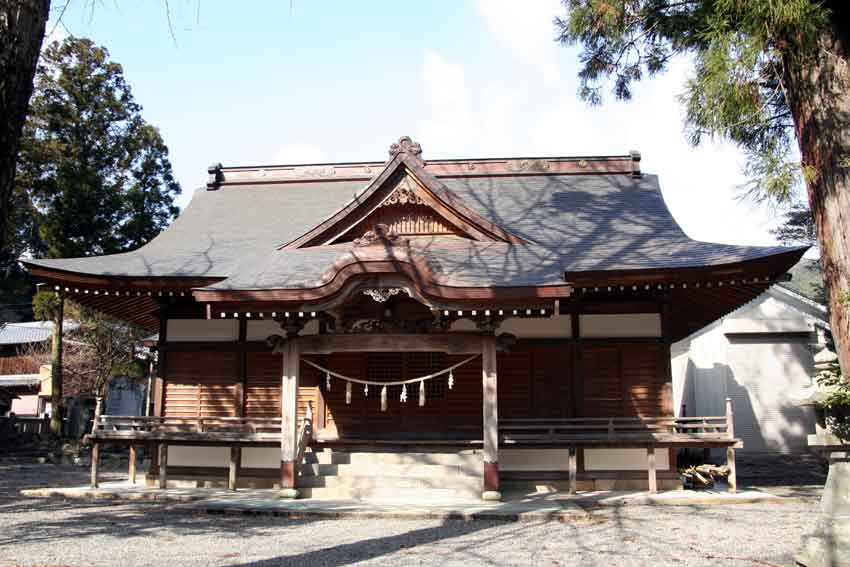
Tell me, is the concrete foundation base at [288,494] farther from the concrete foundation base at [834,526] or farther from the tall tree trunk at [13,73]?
the tall tree trunk at [13,73]

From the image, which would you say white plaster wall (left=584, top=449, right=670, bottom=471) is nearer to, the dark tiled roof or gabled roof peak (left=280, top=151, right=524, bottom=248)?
the dark tiled roof

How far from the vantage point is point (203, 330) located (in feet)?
47.1

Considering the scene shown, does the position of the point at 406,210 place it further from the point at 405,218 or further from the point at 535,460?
the point at 535,460

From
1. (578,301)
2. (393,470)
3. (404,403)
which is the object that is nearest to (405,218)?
(404,403)

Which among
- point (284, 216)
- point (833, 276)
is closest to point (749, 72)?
point (833, 276)

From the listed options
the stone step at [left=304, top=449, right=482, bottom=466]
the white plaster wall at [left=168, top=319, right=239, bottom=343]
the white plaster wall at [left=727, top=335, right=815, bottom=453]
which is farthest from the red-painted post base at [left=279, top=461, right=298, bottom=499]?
the white plaster wall at [left=727, top=335, right=815, bottom=453]

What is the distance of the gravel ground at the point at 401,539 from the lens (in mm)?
7336

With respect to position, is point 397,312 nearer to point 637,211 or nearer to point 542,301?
point 542,301

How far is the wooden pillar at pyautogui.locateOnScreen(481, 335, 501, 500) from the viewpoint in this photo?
11.2 metres

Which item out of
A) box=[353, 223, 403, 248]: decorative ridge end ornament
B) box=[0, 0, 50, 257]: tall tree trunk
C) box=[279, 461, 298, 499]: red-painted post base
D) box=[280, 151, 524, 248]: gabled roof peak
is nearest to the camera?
box=[0, 0, 50, 257]: tall tree trunk

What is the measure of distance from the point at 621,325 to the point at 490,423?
3547mm

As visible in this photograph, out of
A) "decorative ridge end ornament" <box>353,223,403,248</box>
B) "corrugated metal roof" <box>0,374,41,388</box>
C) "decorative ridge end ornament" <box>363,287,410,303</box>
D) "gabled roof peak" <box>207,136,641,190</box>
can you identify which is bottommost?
"corrugated metal roof" <box>0,374,41,388</box>

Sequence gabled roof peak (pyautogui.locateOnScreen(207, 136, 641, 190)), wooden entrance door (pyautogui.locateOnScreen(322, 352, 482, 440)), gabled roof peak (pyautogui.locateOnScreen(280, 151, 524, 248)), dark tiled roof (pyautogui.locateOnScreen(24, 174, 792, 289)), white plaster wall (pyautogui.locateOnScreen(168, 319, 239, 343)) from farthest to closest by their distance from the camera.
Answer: gabled roof peak (pyautogui.locateOnScreen(207, 136, 641, 190)) → white plaster wall (pyautogui.locateOnScreen(168, 319, 239, 343)) → gabled roof peak (pyautogui.locateOnScreen(280, 151, 524, 248)) → wooden entrance door (pyautogui.locateOnScreen(322, 352, 482, 440)) → dark tiled roof (pyautogui.locateOnScreen(24, 174, 792, 289))

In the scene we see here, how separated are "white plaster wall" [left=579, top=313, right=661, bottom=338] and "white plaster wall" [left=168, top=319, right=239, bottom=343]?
6.75 m
